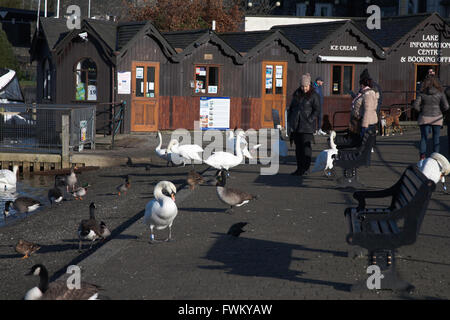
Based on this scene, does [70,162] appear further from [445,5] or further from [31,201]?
[445,5]

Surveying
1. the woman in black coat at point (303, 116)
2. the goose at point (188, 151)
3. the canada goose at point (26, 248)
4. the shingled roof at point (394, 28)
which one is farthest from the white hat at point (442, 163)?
the shingled roof at point (394, 28)

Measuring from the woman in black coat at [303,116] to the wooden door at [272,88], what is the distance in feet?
46.8

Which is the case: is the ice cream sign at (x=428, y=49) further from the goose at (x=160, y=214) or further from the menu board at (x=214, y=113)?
the goose at (x=160, y=214)

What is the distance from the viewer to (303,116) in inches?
587

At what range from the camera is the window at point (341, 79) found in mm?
30522

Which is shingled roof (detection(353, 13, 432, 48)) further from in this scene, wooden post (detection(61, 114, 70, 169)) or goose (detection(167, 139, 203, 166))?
wooden post (detection(61, 114, 70, 169))

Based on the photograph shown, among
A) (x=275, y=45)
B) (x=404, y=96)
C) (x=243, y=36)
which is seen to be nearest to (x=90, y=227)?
(x=275, y=45)

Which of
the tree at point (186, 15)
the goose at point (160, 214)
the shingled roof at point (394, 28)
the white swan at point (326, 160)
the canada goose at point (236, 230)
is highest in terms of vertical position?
the tree at point (186, 15)

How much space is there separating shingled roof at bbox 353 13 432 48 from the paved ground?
65.6 ft

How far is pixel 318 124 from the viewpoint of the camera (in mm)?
27141

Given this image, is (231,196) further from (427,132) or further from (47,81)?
(47,81)

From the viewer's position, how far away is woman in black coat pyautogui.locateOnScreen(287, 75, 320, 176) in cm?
1483

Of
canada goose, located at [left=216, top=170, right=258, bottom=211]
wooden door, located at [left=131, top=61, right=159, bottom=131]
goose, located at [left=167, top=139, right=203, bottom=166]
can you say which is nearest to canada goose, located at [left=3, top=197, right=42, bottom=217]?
canada goose, located at [left=216, top=170, right=258, bottom=211]
